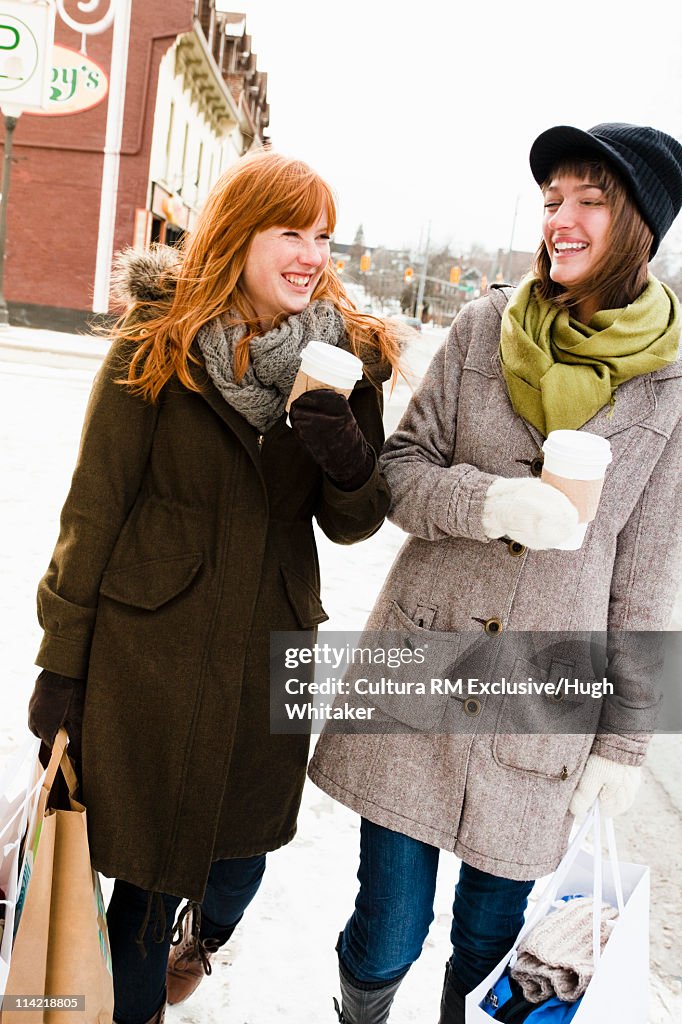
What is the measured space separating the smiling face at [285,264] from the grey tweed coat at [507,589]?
1.14 ft

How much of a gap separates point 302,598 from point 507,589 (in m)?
0.39

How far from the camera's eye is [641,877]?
1627 millimetres

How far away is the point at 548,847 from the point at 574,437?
796mm

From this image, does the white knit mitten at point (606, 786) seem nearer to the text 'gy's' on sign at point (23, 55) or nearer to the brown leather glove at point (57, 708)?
the brown leather glove at point (57, 708)

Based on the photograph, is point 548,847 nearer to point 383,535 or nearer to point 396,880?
point 396,880

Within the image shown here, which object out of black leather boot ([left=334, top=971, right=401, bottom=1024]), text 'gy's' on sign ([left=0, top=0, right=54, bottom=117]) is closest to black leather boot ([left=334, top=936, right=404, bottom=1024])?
black leather boot ([left=334, top=971, right=401, bottom=1024])

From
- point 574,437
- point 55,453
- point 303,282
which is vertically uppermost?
point 303,282

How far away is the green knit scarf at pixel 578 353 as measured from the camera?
5.24ft

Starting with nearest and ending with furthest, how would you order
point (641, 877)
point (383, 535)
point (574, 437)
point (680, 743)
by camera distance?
1. point (574, 437)
2. point (641, 877)
3. point (680, 743)
4. point (383, 535)

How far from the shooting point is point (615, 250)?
1592 mm

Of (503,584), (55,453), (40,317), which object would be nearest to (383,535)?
(55,453)

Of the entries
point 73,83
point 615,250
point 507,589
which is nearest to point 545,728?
point 507,589

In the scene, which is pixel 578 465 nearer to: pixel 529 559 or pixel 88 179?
pixel 529 559

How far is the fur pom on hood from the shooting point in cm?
173
